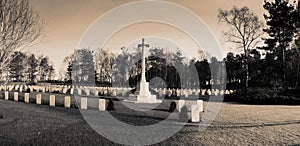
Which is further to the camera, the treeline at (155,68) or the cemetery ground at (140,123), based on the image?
the treeline at (155,68)

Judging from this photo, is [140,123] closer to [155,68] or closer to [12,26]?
[12,26]

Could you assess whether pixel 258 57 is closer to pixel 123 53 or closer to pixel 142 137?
pixel 123 53

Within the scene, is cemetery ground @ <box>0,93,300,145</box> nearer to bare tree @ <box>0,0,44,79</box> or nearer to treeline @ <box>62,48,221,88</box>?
bare tree @ <box>0,0,44,79</box>

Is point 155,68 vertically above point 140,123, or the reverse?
point 155,68

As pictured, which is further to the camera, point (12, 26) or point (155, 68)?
point (155, 68)

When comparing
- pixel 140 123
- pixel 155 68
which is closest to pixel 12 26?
pixel 140 123

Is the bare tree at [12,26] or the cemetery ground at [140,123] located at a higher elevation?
the bare tree at [12,26]

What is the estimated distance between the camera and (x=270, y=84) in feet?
124

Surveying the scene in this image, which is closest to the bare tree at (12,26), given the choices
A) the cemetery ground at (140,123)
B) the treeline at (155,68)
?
the cemetery ground at (140,123)

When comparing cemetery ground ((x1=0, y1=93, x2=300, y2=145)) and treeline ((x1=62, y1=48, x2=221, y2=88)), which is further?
treeline ((x1=62, y1=48, x2=221, y2=88))

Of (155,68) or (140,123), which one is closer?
(140,123)

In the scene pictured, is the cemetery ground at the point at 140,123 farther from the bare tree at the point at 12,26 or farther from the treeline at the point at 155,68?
the treeline at the point at 155,68

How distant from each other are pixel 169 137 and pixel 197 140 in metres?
0.88

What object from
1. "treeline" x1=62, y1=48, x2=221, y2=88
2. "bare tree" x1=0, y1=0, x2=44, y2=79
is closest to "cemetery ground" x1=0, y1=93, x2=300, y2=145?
"bare tree" x1=0, y1=0, x2=44, y2=79
